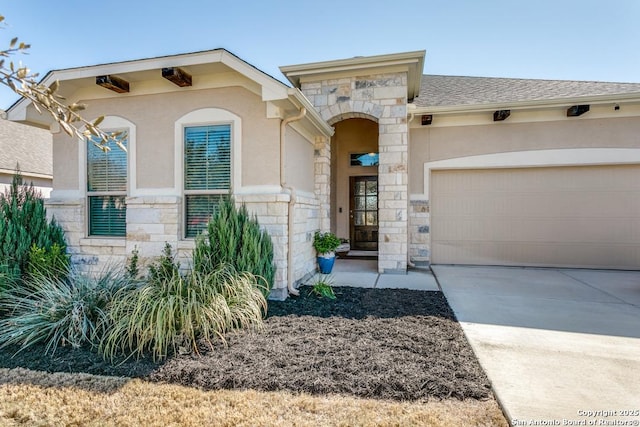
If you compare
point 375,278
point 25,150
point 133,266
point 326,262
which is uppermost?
point 25,150

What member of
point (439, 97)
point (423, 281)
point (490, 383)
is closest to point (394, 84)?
point (439, 97)

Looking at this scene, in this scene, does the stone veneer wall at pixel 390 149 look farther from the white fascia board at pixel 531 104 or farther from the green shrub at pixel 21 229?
the green shrub at pixel 21 229

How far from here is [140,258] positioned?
525 centimetres

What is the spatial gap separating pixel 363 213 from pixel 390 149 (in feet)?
10.0

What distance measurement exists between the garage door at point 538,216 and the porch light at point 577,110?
1.14m

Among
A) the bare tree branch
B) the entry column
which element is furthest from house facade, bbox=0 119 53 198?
the bare tree branch

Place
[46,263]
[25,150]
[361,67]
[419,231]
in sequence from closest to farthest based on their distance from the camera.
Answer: [46,263], [361,67], [419,231], [25,150]

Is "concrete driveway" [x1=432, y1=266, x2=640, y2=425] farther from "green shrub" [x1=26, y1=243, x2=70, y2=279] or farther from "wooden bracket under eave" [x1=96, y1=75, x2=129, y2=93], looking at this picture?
"wooden bracket under eave" [x1=96, y1=75, x2=129, y2=93]

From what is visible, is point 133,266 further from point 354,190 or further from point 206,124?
point 354,190

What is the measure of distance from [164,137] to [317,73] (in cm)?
326

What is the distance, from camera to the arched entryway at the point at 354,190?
9.09 meters

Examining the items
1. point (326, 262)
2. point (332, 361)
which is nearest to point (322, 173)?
point (326, 262)

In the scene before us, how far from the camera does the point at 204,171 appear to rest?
5.14m

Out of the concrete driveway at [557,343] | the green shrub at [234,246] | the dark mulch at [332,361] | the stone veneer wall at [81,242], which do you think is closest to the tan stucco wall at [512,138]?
the concrete driveway at [557,343]
